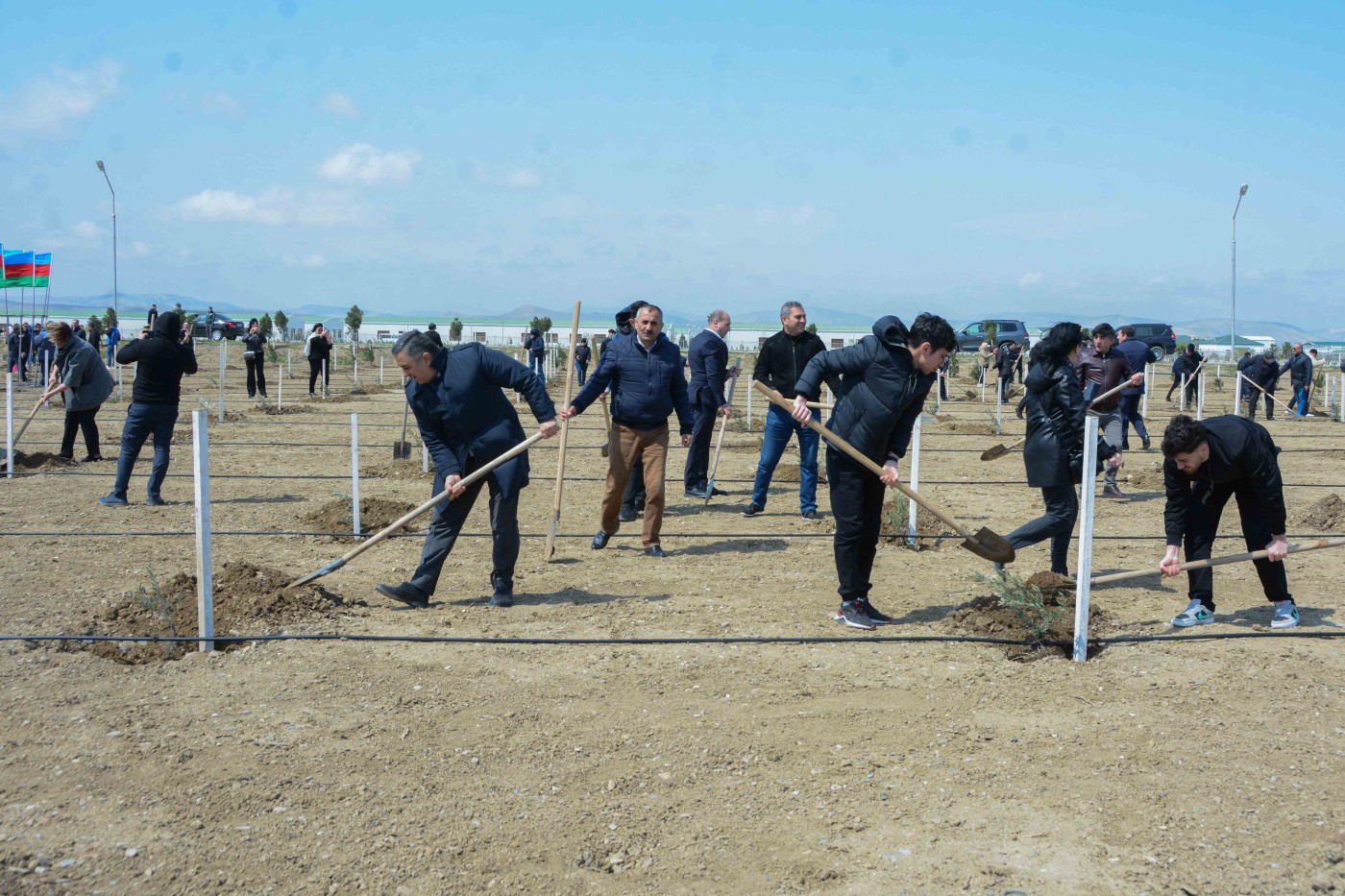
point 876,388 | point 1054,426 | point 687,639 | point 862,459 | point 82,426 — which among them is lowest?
point 687,639

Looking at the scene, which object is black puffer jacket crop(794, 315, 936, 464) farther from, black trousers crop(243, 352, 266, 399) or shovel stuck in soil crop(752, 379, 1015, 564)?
black trousers crop(243, 352, 266, 399)

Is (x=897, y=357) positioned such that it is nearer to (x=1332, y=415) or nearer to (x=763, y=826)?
(x=763, y=826)

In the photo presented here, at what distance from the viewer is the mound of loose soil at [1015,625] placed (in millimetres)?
5629

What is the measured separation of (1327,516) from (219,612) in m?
8.51

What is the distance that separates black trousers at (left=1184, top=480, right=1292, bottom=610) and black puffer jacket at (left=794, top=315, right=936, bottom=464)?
155 centimetres

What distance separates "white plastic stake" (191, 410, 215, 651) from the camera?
5203 mm

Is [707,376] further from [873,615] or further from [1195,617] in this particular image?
[1195,617]

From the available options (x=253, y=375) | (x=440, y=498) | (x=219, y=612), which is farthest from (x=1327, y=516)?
(x=253, y=375)

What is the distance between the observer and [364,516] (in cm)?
911

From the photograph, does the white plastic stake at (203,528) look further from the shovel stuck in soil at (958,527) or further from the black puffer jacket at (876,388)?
the black puffer jacket at (876,388)

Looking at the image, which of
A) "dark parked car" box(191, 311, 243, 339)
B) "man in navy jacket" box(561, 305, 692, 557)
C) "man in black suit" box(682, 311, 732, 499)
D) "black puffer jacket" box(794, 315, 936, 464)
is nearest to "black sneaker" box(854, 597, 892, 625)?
"black puffer jacket" box(794, 315, 936, 464)

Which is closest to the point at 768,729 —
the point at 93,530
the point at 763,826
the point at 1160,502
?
the point at 763,826

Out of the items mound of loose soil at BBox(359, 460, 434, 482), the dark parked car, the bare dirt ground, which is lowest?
the bare dirt ground

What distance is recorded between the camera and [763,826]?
3.89m
